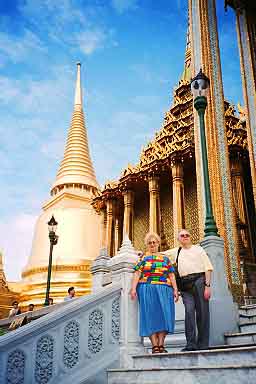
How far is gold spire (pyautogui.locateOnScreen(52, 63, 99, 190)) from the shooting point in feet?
99.8

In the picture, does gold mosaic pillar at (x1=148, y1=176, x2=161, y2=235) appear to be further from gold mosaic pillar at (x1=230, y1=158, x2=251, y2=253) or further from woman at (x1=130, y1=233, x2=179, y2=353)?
woman at (x1=130, y1=233, x2=179, y2=353)

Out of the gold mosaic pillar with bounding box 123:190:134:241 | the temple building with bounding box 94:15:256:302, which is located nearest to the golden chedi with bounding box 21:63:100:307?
the temple building with bounding box 94:15:256:302

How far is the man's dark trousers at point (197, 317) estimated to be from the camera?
439cm

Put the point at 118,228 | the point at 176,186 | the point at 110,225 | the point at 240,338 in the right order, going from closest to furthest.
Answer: the point at 240,338
the point at 176,186
the point at 110,225
the point at 118,228

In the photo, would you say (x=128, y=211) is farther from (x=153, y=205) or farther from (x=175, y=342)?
(x=175, y=342)

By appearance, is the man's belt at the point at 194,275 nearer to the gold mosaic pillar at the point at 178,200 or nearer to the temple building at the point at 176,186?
the temple building at the point at 176,186

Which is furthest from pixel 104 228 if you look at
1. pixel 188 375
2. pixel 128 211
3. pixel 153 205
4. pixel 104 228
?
pixel 188 375

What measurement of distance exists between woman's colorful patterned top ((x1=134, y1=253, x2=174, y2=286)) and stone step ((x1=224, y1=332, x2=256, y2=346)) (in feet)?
4.49

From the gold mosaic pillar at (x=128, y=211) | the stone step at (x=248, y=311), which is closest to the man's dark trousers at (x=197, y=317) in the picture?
the stone step at (x=248, y=311)

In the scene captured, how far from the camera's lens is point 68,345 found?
4.27 m

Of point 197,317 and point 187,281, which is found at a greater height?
point 187,281

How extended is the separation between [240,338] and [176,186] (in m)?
11.8

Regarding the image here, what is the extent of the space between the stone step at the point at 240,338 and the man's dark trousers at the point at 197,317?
80cm

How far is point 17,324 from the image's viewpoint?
10.7 metres
